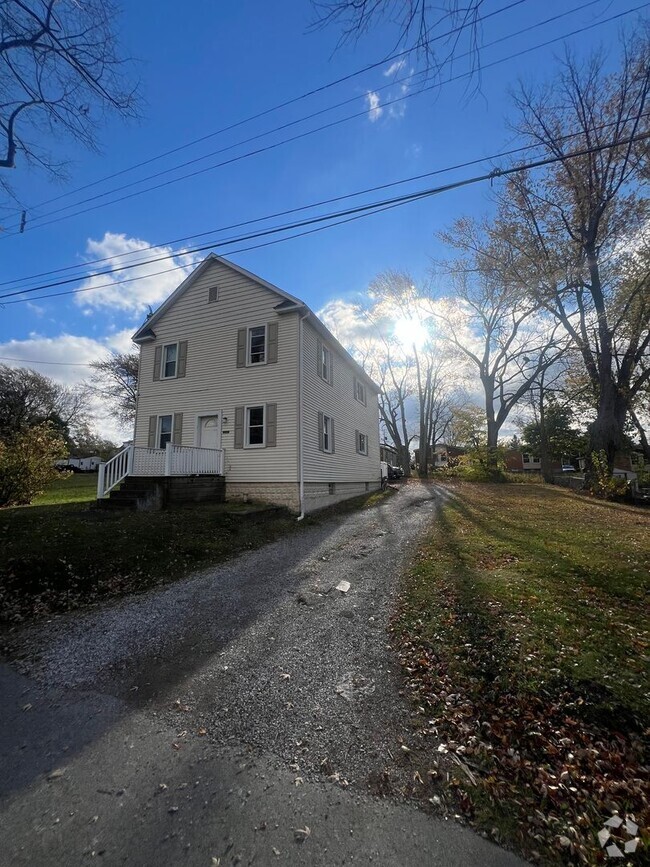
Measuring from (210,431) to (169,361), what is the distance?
3571mm

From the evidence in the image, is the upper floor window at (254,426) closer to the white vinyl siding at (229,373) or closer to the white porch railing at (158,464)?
the white vinyl siding at (229,373)

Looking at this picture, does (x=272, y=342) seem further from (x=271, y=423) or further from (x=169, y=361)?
(x=169, y=361)

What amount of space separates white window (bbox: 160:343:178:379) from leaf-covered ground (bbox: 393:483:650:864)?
1202 cm

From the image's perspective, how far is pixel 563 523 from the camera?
9.21 meters

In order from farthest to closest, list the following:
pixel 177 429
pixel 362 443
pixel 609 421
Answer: pixel 362 443 < pixel 609 421 < pixel 177 429

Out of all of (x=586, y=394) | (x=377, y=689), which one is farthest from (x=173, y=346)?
(x=586, y=394)

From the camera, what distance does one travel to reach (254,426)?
12773mm

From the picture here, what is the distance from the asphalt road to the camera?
189cm

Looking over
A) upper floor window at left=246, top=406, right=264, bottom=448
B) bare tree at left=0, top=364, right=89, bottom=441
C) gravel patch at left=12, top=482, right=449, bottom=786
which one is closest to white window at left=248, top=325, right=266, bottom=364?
upper floor window at left=246, top=406, right=264, bottom=448

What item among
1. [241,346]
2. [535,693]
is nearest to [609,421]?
[241,346]

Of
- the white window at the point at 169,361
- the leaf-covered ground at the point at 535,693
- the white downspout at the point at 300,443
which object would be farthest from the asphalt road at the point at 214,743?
the white window at the point at 169,361

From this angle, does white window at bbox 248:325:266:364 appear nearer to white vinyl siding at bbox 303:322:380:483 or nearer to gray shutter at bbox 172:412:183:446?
white vinyl siding at bbox 303:322:380:483

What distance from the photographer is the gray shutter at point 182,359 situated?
556 inches

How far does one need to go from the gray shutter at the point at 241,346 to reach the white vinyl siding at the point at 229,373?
0.14 meters
